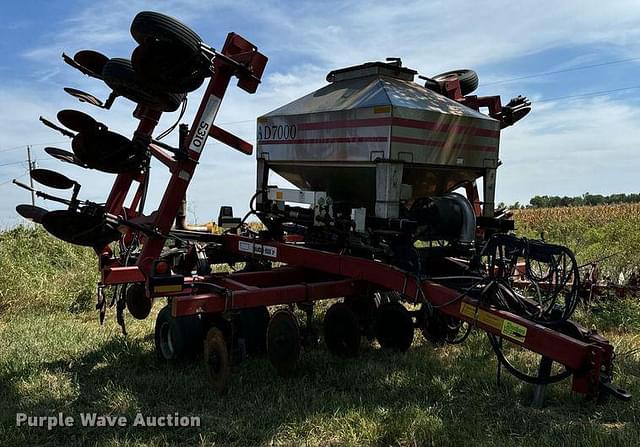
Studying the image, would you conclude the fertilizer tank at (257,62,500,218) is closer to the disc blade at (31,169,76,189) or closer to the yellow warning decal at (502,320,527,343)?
the yellow warning decal at (502,320,527,343)

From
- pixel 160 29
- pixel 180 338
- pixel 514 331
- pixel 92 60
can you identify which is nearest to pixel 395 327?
pixel 514 331

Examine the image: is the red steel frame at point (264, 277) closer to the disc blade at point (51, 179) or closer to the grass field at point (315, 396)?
the grass field at point (315, 396)

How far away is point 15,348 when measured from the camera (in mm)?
5180

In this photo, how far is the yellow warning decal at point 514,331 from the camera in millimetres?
3566

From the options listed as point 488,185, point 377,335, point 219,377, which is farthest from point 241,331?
point 488,185

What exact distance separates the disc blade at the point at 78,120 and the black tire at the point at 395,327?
2.91 metres

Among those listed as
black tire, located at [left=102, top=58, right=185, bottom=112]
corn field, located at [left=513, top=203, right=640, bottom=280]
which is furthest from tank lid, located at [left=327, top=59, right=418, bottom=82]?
corn field, located at [left=513, top=203, right=640, bottom=280]

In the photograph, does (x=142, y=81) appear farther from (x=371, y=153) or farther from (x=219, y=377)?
(x=219, y=377)

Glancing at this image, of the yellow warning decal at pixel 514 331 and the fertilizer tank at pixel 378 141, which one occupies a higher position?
the fertilizer tank at pixel 378 141

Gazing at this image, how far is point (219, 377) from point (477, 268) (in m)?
2.27

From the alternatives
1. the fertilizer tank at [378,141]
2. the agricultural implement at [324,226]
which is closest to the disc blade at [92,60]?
the agricultural implement at [324,226]

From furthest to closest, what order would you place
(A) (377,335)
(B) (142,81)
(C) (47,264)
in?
(C) (47,264) → (A) (377,335) → (B) (142,81)

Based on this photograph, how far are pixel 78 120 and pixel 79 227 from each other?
823 millimetres

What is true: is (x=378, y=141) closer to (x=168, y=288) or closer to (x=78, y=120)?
(x=168, y=288)
